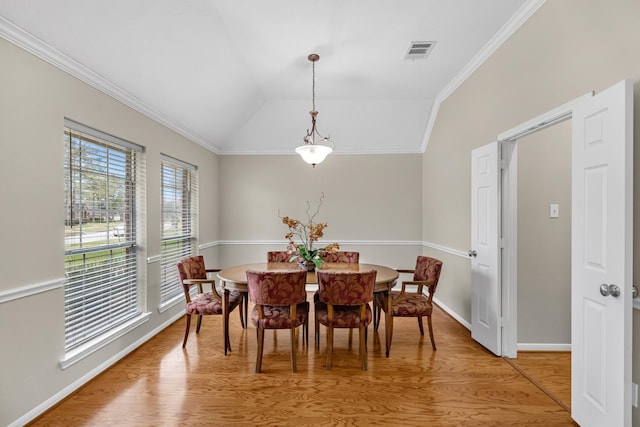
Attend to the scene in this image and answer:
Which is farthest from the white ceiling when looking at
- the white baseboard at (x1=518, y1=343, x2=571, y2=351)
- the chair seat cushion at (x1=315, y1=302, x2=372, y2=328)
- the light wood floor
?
the white baseboard at (x1=518, y1=343, x2=571, y2=351)

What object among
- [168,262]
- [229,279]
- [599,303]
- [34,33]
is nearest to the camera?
[599,303]

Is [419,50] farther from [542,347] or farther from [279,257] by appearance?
[542,347]

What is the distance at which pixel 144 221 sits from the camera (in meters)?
3.10

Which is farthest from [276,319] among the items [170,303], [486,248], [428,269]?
[486,248]

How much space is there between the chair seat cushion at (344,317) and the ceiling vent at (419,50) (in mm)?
2598

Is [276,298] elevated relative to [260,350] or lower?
elevated

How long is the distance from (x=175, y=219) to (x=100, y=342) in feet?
5.72

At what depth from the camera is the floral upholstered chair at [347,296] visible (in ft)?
8.14

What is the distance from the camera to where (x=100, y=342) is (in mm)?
2469

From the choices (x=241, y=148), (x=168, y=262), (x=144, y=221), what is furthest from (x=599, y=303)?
(x=241, y=148)

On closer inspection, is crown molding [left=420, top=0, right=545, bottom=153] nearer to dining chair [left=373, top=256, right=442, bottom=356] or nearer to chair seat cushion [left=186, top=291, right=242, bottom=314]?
dining chair [left=373, top=256, right=442, bottom=356]

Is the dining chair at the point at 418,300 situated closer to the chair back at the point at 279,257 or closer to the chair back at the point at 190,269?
the chair back at the point at 279,257

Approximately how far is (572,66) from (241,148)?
4.33 m

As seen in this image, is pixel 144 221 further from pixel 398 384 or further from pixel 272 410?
pixel 398 384
